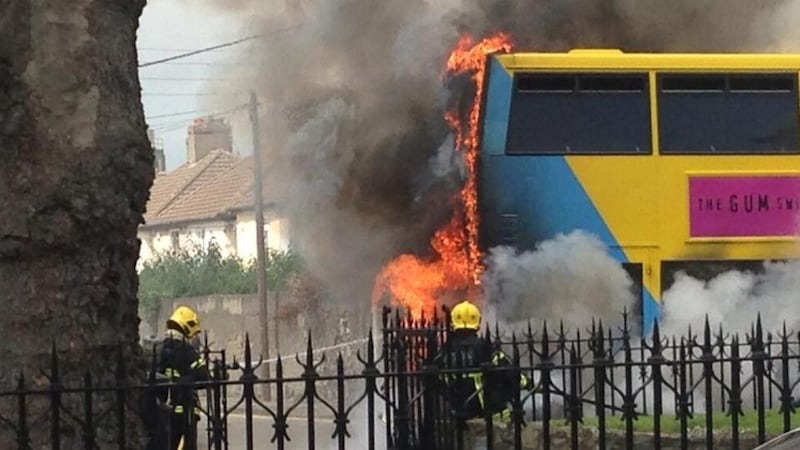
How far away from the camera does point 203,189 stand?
1912 inches

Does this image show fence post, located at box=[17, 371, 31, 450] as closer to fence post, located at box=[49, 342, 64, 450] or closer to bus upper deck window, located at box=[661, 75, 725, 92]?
fence post, located at box=[49, 342, 64, 450]

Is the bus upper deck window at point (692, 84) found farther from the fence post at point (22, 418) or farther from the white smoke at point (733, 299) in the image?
the fence post at point (22, 418)

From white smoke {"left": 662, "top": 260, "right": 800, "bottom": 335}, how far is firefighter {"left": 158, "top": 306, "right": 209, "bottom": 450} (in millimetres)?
5133

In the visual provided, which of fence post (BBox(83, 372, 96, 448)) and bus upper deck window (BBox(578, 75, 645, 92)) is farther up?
bus upper deck window (BBox(578, 75, 645, 92))

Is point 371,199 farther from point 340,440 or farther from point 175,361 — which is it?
point 340,440

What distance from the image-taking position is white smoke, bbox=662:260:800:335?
14.8 m

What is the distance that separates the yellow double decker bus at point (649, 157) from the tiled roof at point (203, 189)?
99.2ft

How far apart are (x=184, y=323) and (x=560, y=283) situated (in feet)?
16.0

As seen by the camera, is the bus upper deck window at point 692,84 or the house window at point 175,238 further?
the house window at point 175,238

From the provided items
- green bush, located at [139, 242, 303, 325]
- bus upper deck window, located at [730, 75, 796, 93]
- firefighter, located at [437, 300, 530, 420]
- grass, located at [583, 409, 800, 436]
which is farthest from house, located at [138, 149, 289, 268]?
firefighter, located at [437, 300, 530, 420]

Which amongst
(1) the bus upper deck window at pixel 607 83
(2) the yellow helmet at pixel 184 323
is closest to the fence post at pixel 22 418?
(2) the yellow helmet at pixel 184 323

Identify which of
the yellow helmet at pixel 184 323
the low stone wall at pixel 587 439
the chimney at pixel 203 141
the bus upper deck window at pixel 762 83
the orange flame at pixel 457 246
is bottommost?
the low stone wall at pixel 587 439

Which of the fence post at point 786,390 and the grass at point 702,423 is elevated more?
the fence post at point 786,390

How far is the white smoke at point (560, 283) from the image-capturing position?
14.6 meters
